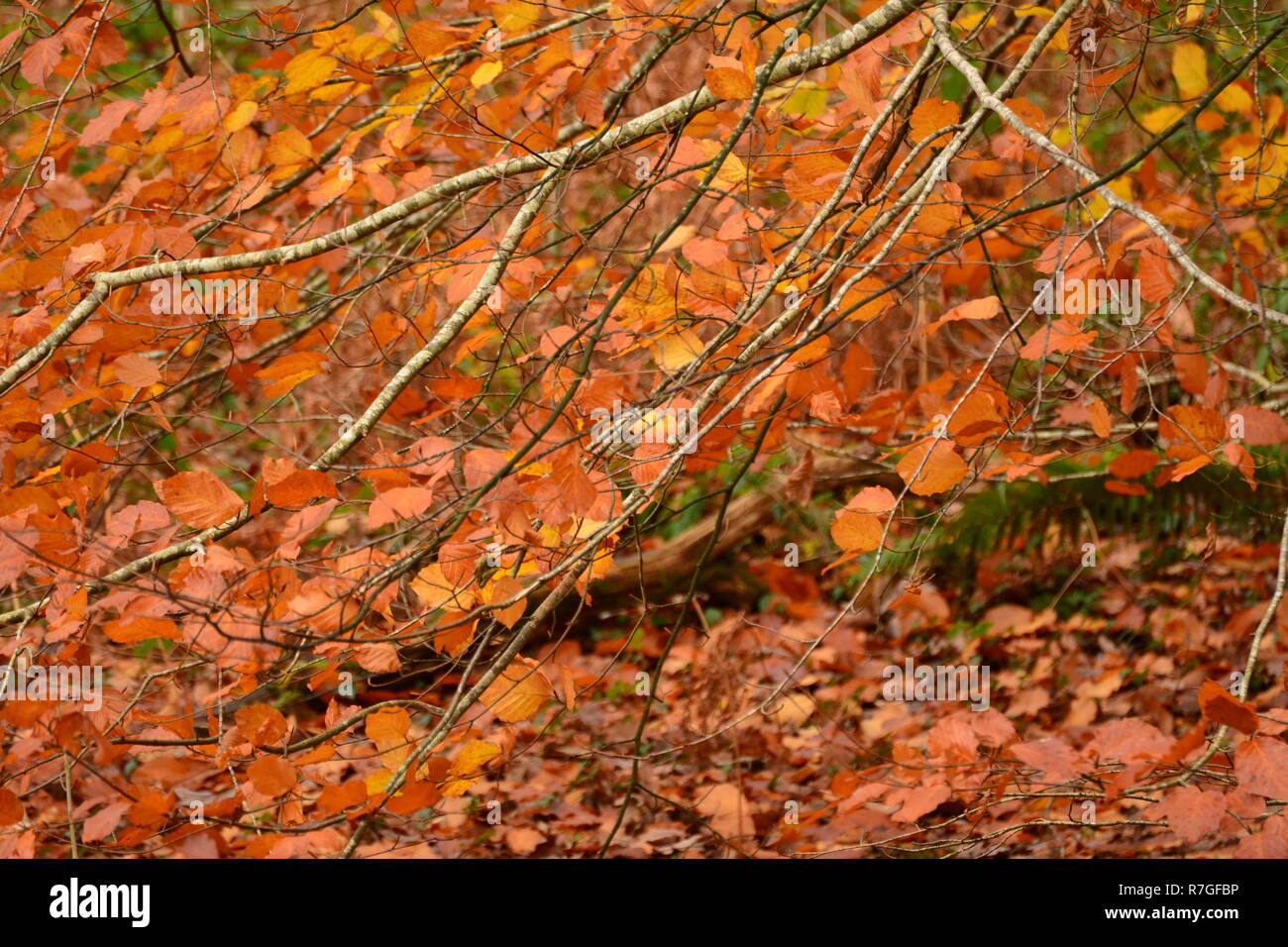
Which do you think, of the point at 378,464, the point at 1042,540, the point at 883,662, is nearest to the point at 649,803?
the point at 883,662

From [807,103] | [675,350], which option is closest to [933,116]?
[675,350]

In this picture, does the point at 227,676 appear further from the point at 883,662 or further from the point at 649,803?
the point at 883,662

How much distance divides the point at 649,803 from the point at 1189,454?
244 cm

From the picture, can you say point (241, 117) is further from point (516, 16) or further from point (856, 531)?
point (856, 531)

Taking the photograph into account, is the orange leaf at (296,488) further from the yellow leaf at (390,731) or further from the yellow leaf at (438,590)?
the yellow leaf at (390,731)

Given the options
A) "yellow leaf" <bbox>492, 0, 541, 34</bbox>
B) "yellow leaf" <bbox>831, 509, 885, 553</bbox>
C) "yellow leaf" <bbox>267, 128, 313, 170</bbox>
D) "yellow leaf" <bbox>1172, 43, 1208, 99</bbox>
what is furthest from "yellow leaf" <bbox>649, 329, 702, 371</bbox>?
"yellow leaf" <bbox>1172, 43, 1208, 99</bbox>

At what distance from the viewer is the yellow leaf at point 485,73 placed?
215 cm

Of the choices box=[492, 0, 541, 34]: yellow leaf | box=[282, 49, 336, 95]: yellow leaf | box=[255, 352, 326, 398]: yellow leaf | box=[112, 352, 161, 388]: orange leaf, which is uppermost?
box=[492, 0, 541, 34]: yellow leaf

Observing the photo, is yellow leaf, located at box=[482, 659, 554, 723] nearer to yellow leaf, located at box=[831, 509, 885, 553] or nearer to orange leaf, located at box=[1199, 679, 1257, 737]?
yellow leaf, located at box=[831, 509, 885, 553]

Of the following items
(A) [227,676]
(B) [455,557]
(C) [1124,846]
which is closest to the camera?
(B) [455,557]

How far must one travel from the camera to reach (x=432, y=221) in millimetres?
2564

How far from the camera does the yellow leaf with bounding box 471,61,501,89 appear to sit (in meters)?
2.15
